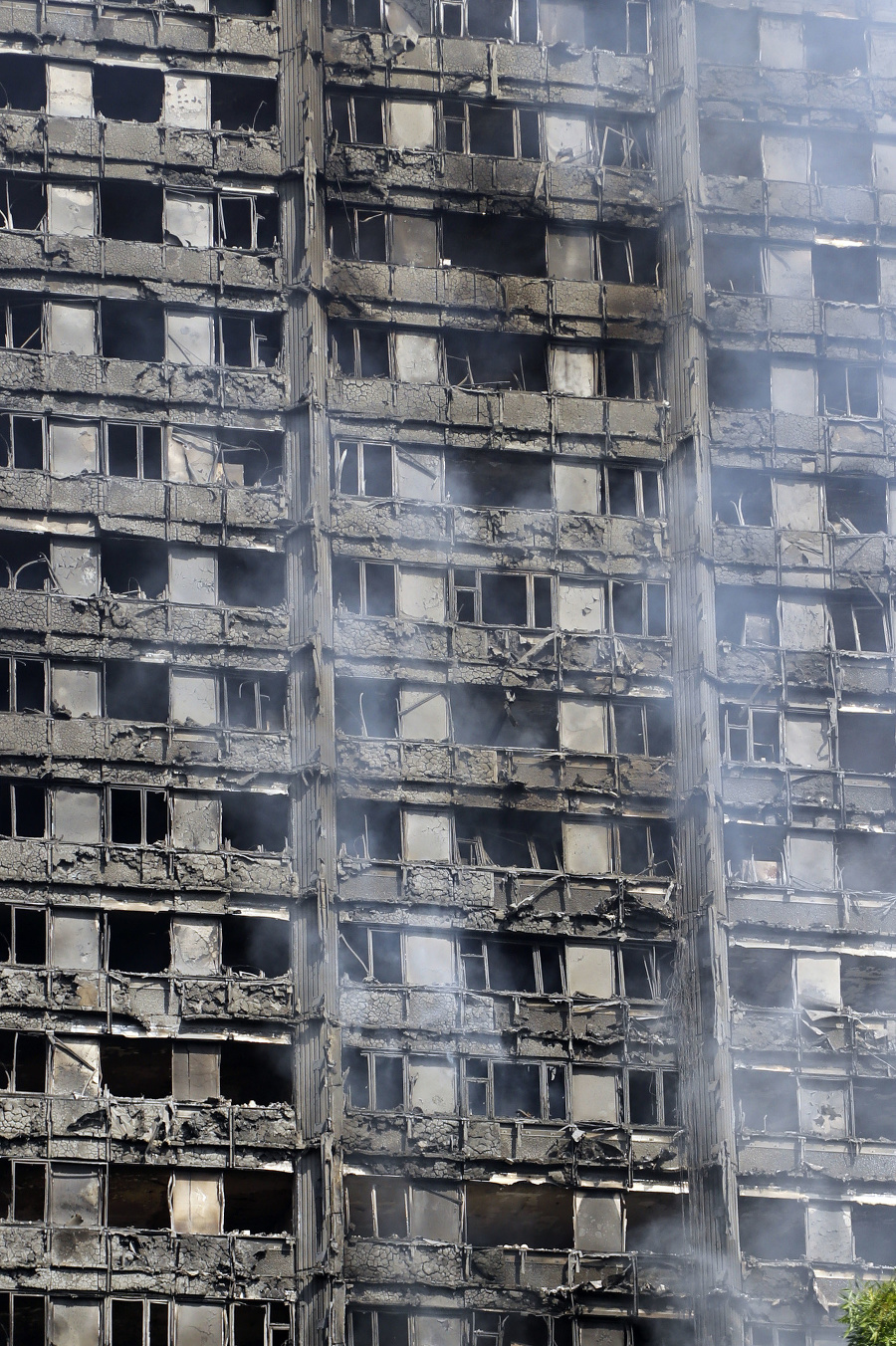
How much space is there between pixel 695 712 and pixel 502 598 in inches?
156

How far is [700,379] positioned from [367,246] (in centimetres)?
654

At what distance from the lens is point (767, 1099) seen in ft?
A: 117

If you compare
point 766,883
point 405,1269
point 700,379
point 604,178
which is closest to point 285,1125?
point 405,1269

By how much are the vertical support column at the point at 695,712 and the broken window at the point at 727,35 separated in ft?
1.37

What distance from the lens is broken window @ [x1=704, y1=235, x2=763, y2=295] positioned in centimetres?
3881

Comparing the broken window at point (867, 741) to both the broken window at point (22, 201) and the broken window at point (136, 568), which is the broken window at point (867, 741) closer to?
the broken window at point (136, 568)

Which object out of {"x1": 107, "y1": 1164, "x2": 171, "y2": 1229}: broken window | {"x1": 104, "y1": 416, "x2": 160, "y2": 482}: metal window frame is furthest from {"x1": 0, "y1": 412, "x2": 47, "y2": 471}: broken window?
{"x1": 107, "y1": 1164, "x2": 171, "y2": 1229}: broken window

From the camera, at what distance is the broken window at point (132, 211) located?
37344mm

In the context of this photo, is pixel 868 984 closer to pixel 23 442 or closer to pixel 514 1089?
pixel 514 1089

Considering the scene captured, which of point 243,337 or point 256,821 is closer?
point 256,821

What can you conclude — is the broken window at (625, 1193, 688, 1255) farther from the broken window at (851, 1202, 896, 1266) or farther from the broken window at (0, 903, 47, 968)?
the broken window at (0, 903, 47, 968)

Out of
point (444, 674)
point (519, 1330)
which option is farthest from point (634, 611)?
point (519, 1330)

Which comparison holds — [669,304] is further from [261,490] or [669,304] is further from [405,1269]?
[405,1269]

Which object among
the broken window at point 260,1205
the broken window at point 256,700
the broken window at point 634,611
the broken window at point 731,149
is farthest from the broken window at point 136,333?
the broken window at point 260,1205
